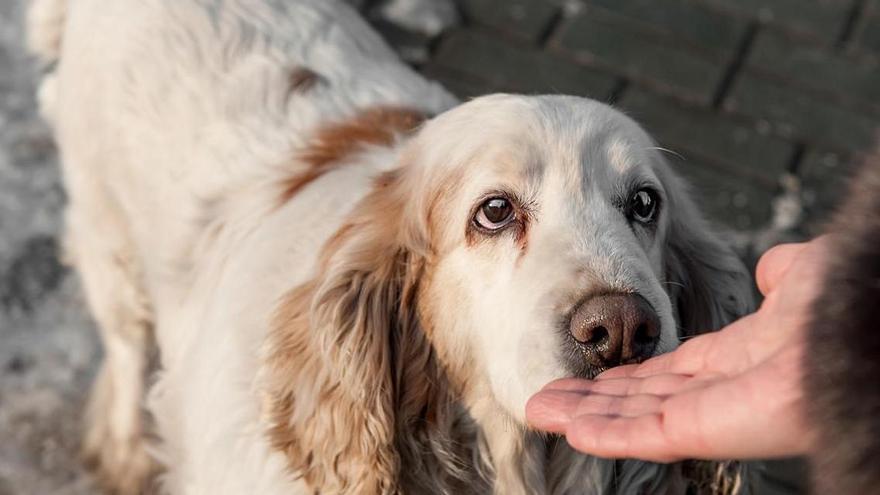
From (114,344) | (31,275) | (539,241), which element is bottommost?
(31,275)

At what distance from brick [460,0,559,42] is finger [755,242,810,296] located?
2.97 metres

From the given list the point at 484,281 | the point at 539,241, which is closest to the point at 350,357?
the point at 484,281

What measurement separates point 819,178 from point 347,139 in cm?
237

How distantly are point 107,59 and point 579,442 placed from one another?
1993 millimetres

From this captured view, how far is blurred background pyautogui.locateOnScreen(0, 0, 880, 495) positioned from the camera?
415 centimetres

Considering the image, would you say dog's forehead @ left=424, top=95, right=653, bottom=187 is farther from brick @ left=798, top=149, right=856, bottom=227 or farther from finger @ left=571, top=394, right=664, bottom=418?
brick @ left=798, top=149, right=856, bottom=227

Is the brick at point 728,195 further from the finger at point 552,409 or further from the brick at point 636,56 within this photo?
the finger at point 552,409

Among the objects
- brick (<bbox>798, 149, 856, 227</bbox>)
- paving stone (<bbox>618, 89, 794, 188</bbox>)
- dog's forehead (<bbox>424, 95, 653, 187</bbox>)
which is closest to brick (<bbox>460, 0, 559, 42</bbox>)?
paving stone (<bbox>618, 89, 794, 188</bbox>)

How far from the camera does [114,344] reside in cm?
371

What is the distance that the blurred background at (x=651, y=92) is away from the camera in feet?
13.6

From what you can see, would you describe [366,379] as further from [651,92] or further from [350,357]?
[651,92]

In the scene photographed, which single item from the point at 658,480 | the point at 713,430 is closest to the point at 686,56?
the point at 658,480

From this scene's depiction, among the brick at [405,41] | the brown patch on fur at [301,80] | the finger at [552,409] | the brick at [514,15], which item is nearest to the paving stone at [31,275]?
the brown patch on fur at [301,80]

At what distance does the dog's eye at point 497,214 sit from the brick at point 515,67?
246 centimetres
